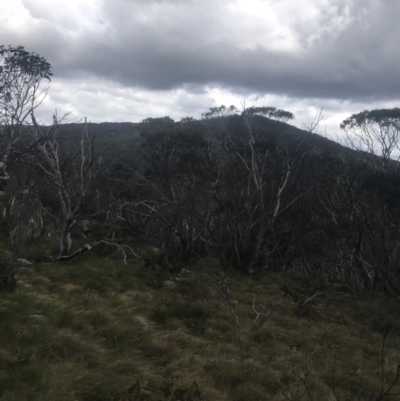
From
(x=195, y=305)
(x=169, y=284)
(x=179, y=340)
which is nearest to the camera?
(x=179, y=340)

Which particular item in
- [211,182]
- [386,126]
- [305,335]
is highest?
[386,126]

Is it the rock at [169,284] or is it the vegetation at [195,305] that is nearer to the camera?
the vegetation at [195,305]

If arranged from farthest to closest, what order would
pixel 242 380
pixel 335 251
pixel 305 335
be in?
1. pixel 335 251
2. pixel 305 335
3. pixel 242 380

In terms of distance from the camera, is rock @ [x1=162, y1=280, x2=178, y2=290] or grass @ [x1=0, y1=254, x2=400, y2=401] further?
rock @ [x1=162, y1=280, x2=178, y2=290]

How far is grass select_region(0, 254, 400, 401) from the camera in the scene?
13.0ft

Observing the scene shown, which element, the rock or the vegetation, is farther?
the rock

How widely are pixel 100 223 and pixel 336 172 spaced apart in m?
9.99

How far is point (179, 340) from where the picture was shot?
573 cm

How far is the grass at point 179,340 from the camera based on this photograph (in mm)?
3959

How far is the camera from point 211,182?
14805 mm

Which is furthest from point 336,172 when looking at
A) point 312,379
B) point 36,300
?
point 36,300

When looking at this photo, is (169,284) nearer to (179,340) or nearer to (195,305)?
(195,305)

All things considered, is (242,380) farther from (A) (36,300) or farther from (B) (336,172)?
(B) (336,172)

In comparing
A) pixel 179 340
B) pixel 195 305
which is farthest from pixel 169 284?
pixel 179 340
